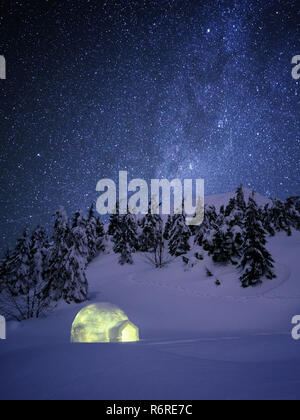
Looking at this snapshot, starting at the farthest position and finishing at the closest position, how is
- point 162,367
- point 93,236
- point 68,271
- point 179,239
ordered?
1. point 93,236
2. point 179,239
3. point 68,271
4. point 162,367

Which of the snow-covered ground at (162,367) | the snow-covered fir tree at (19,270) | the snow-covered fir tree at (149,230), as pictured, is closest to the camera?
the snow-covered ground at (162,367)

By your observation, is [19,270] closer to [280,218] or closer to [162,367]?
[162,367]

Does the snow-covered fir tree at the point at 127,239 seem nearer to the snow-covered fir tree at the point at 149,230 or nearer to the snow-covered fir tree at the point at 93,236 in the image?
the snow-covered fir tree at the point at 149,230

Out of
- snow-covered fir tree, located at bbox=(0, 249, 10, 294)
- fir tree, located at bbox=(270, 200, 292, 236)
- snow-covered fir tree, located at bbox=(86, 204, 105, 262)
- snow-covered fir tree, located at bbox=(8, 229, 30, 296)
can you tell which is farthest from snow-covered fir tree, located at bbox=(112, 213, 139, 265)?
fir tree, located at bbox=(270, 200, 292, 236)

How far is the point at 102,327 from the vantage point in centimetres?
896

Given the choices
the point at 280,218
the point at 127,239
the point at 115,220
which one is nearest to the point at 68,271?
the point at 127,239

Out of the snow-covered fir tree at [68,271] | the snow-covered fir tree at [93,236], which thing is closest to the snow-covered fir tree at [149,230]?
the snow-covered fir tree at [93,236]

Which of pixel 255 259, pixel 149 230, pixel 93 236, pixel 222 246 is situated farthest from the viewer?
pixel 93 236

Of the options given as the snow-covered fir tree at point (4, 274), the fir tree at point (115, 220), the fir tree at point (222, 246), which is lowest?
the snow-covered fir tree at point (4, 274)

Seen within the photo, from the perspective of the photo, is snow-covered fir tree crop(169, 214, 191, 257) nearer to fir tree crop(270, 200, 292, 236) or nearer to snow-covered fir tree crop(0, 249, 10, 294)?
fir tree crop(270, 200, 292, 236)

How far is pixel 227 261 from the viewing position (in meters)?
27.3

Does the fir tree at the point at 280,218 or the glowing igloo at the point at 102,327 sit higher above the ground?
the fir tree at the point at 280,218

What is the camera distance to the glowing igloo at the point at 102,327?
8.80 metres
